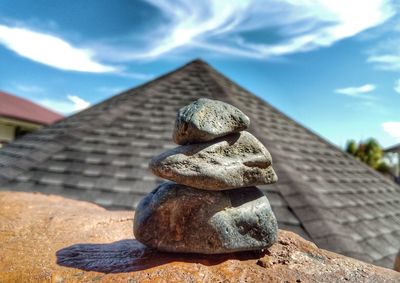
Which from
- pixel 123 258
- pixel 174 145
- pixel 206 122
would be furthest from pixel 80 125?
pixel 206 122

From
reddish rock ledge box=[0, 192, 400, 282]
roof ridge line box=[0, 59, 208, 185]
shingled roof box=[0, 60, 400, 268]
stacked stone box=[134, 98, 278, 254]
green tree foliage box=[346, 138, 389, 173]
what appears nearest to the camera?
reddish rock ledge box=[0, 192, 400, 282]

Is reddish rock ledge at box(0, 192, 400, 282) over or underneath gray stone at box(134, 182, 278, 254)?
underneath

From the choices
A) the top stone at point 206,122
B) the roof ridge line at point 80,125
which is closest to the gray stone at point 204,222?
the top stone at point 206,122

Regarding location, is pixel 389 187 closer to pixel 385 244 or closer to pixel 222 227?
pixel 385 244

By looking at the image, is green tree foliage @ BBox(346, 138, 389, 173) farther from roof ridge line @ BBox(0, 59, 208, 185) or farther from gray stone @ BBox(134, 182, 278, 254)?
gray stone @ BBox(134, 182, 278, 254)

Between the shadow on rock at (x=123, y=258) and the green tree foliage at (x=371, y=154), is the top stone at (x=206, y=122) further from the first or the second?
the green tree foliage at (x=371, y=154)

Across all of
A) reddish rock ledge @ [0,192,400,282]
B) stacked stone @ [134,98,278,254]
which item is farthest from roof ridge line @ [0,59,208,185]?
stacked stone @ [134,98,278,254]
